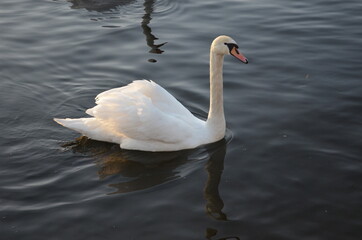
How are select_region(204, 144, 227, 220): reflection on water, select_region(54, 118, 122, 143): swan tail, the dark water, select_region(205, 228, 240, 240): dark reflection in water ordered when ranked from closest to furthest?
select_region(205, 228, 240, 240): dark reflection in water, the dark water, select_region(204, 144, 227, 220): reflection on water, select_region(54, 118, 122, 143): swan tail

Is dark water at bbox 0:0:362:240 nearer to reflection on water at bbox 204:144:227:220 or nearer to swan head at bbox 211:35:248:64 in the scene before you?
reflection on water at bbox 204:144:227:220

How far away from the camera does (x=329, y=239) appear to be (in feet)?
24.1

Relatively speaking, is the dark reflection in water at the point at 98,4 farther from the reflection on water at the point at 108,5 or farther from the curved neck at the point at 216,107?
the curved neck at the point at 216,107

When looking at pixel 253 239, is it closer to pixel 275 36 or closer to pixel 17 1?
pixel 275 36

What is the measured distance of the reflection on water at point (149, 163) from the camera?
8602 mm

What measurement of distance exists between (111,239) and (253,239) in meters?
1.60

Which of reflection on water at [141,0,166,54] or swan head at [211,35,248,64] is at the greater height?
swan head at [211,35,248,64]

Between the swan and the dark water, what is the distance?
0.65 feet

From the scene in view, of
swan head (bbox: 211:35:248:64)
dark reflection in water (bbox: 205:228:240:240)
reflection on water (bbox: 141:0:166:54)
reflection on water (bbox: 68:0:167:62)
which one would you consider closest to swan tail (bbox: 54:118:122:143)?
swan head (bbox: 211:35:248:64)

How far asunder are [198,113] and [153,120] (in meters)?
1.64

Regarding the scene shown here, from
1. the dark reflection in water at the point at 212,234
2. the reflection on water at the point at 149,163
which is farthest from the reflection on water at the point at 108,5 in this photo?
the dark reflection in water at the point at 212,234

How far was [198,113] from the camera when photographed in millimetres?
10625

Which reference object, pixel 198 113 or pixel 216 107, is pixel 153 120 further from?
pixel 198 113

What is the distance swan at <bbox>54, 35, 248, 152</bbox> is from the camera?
362 inches
